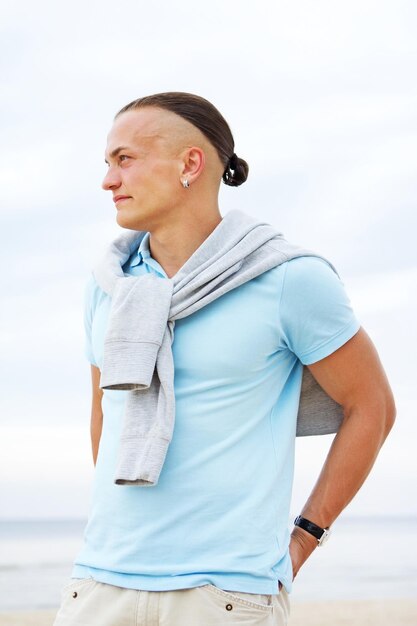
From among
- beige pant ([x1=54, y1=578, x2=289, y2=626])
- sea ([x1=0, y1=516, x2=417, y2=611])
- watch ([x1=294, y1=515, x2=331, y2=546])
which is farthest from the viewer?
sea ([x1=0, y1=516, x2=417, y2=611])

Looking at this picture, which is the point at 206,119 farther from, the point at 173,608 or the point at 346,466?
the point at 173,608

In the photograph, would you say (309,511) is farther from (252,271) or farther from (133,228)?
(133,228)

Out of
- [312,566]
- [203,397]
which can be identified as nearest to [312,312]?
[203,397]

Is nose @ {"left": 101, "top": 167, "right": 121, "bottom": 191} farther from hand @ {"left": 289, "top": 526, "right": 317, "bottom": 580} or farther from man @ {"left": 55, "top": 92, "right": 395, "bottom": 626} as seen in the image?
hand @ {"left": 289, "top": 526, "right": 317, "bottom": 580}

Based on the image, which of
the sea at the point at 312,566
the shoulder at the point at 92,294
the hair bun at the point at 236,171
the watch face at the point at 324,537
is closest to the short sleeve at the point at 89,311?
the shoulder at the point at 92,294

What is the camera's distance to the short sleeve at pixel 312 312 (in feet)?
7.52

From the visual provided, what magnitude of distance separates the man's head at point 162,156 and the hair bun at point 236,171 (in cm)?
4

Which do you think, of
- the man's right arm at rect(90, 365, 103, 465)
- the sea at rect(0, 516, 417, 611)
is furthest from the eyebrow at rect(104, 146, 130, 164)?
the sea at rect(0, 516, 417, 611)

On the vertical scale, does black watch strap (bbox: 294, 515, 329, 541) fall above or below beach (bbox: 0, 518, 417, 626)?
above

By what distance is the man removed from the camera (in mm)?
2115

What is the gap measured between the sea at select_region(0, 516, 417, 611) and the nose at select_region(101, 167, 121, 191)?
1010 centimetres

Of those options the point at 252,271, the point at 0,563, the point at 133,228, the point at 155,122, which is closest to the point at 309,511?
the point at 252,271

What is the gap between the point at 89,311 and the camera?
8.71 ft

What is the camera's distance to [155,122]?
2.48m
